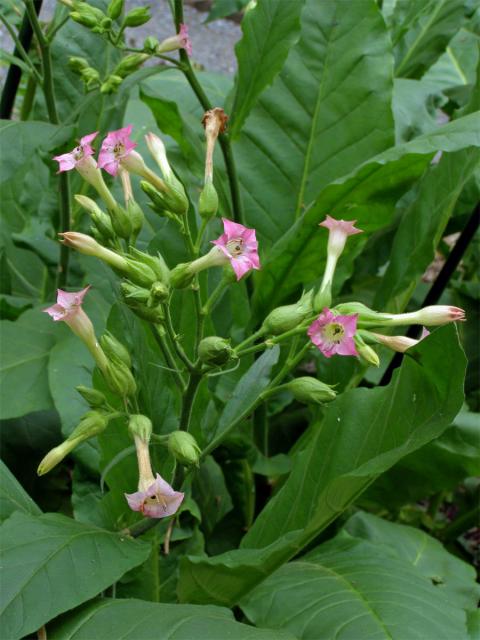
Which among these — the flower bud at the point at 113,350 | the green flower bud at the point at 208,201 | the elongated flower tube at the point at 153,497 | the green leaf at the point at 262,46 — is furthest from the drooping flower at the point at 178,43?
the elongated flower tube at the point at 153,497

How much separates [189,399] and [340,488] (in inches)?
5.1

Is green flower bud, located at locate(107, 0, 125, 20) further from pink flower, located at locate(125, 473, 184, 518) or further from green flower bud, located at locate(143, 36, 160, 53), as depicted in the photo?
pink flower, located at locate(125, 473, 184, 518)

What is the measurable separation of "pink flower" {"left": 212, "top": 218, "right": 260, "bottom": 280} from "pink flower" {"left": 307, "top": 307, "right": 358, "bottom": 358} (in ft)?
0.19

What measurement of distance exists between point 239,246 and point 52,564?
10.2 inches

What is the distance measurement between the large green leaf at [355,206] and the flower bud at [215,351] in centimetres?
26

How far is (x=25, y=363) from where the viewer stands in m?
0.93

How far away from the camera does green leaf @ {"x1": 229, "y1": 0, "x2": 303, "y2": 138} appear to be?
915 mm

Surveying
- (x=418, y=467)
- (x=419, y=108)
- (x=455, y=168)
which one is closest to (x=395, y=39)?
(x=419, y=108)

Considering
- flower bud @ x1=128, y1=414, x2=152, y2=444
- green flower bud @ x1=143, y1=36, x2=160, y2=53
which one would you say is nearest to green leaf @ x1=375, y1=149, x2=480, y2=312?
green flower bud @ x1=143, y1=36, x2=160, y2=53

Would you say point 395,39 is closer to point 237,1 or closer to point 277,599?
point 237,1

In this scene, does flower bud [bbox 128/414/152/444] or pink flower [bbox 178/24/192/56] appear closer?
flower bud [bbox 128/414/152/444]

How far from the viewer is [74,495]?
82cm

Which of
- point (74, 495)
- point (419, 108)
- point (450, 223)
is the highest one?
point (419, 108)

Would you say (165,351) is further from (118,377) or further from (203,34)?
(203,34)
